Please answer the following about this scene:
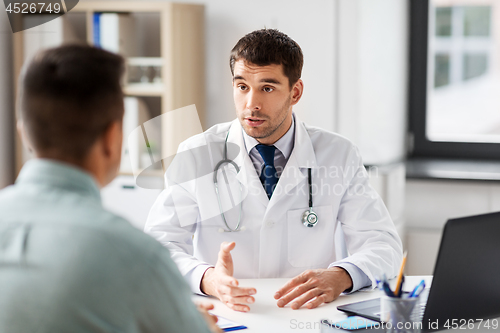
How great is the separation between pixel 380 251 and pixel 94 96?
108 centimetres

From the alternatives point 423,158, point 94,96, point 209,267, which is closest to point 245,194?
point 209,267

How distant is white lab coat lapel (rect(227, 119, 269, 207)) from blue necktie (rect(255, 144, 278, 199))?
0.03 metres

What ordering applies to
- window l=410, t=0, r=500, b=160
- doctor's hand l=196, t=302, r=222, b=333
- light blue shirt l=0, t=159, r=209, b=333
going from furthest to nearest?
window l=410, t=0, r=500, b=160, doctor's hand l=196, t=302, r=222, b=333, light blue shirt l=0, t=159, r=209, b=333

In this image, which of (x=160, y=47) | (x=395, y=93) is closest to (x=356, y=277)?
(x=395, y=93)

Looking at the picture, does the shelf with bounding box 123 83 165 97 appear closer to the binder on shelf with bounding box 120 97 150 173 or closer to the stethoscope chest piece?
the binder on shelf with bounding box 120 97 150 173

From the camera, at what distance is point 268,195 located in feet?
5.63

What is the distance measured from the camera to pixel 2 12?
301cm

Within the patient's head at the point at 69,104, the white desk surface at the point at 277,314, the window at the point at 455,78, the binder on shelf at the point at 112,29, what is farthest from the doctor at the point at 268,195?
the window at the point at 455,78

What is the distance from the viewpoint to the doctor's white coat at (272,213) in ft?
5.50

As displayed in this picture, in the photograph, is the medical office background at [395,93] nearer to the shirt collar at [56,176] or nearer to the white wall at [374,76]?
the white wall at [374,76]

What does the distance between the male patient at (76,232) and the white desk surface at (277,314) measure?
0.46 m

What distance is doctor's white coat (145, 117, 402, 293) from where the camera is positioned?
1676mm

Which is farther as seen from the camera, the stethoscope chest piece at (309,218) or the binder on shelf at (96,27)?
the binder on shelf at (96,27)

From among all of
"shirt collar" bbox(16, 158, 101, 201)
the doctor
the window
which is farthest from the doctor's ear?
the window
